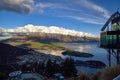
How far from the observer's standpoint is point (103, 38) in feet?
101

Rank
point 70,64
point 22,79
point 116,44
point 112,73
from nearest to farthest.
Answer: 1. point 112,73
2. point 116,44
3. point 22,79
4. point 70,64

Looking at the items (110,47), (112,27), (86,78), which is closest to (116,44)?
(110,47)

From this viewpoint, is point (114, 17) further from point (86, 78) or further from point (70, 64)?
point (70, 64)

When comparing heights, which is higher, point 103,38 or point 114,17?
point 114,17

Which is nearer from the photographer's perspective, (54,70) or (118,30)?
(118,30)

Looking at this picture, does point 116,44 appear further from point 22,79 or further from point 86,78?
point 22,79

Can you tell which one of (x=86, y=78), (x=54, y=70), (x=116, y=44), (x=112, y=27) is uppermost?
(x=112, y=27)

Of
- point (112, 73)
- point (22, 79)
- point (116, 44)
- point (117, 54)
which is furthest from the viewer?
point (22, 79)

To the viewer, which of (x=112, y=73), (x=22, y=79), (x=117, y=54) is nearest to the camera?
(x=112, y=73)

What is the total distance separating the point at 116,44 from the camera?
28891 mm

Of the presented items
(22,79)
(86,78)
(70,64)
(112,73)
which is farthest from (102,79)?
(70,64)

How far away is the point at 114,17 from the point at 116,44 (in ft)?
14.5

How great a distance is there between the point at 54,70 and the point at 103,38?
182 feet

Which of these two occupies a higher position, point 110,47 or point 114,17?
point 114,17
